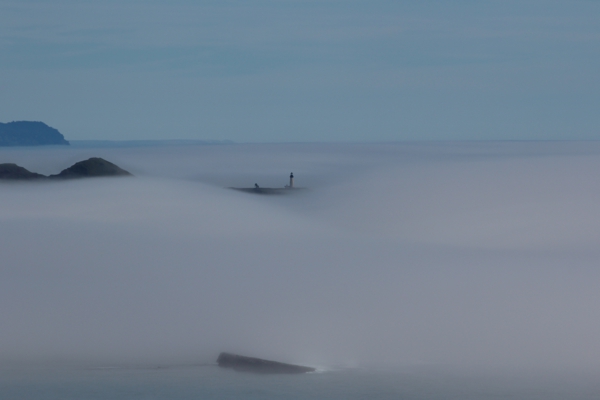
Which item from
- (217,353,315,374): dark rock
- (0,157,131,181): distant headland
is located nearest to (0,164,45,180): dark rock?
(0,157,131,181): distant headland

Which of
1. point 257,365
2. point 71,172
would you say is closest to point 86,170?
point 71,172

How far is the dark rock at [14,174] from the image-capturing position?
39000 millimetres

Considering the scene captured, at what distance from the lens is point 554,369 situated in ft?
60.3

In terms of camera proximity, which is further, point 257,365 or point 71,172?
point 71,172

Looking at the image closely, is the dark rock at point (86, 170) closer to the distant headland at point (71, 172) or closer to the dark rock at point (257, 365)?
the distant headland at point (71, 172)

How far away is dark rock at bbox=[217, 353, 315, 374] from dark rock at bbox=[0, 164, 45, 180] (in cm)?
2393

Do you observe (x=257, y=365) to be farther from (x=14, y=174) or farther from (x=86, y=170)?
(x=14, y=174)

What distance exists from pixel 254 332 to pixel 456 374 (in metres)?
6.21

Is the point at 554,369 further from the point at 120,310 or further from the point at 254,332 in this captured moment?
the point at 120,310

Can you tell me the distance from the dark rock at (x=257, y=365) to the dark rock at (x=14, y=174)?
23926 mm

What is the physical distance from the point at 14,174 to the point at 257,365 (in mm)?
25554

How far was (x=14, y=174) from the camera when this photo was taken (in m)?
39.4

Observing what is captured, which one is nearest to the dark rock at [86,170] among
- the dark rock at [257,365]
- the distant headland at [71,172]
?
the distant headland at [71,172]

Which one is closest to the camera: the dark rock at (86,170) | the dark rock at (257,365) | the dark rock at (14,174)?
the dark rock at (257,365)
